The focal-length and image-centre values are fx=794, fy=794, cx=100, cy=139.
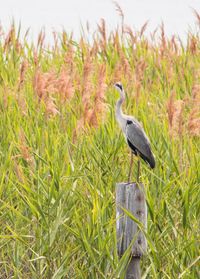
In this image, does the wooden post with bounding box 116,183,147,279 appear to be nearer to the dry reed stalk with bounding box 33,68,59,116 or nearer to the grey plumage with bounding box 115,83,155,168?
the grey plumage with bounding box 115,83,155,168

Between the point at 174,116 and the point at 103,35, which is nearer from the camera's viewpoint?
the point at 174,116

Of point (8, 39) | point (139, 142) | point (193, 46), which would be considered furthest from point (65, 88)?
point (193, 46)

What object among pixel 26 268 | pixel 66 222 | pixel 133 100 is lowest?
pixel 26 268

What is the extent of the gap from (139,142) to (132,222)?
53cm

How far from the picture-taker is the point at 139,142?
5152mm

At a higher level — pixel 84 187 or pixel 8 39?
pixel 8 39

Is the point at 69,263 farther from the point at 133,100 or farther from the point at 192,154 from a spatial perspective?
the point at 133,100

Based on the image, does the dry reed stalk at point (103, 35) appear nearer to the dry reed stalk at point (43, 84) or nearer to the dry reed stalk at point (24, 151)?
the dry reed stalk at point (43, 84)

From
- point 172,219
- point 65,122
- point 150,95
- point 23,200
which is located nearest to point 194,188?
point 172,219

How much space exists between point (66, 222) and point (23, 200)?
0.36 metres

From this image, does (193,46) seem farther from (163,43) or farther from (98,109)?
(98,109)

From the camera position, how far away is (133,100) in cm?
764

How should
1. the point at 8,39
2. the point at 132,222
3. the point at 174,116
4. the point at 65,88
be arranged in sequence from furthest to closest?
the point at 8,39
the point at 65,88
the point at 174,116
the point at 132,222

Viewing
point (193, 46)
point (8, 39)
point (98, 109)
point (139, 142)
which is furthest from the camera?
point (193, 46)
